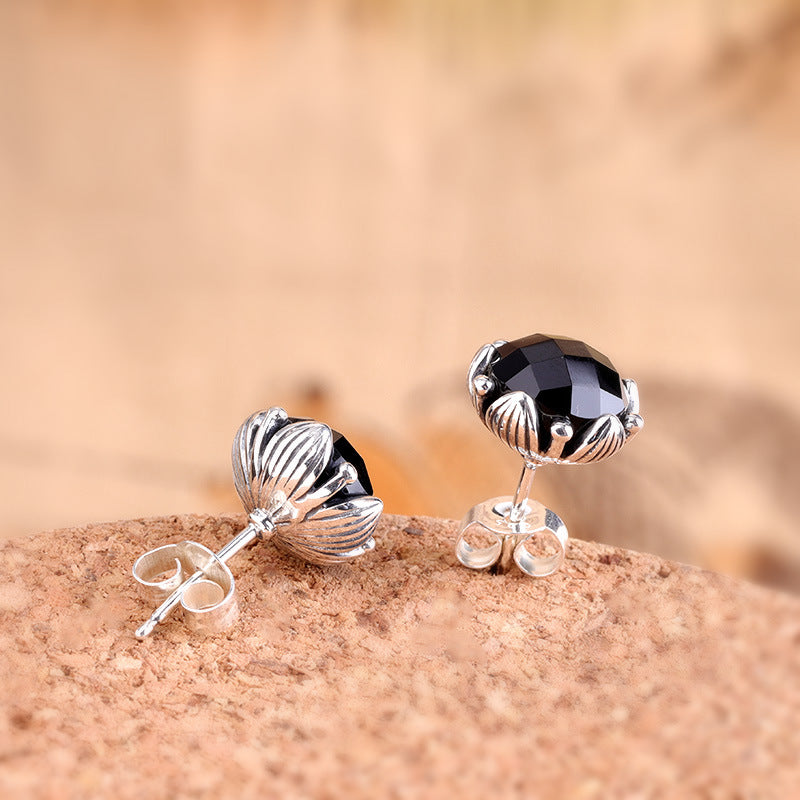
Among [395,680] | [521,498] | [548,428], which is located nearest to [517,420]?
[548,428]

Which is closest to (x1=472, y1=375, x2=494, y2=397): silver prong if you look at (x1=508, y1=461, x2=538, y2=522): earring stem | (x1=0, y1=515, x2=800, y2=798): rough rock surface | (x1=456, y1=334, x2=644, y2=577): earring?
(x1=456, y1=334, x2=644, y2=577): earring

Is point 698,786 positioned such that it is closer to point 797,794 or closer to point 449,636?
point 797,794

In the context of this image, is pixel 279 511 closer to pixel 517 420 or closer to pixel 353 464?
pixel 353 464

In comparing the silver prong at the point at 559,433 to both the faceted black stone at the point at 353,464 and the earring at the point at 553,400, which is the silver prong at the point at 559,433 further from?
the faceted black stone at the point at 353,464

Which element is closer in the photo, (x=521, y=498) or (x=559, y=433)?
(x=559, y=433)

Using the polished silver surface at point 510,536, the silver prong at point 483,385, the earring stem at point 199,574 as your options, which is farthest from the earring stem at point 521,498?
the earring stem at point 199,574

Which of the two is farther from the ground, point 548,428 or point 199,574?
point 548,428
